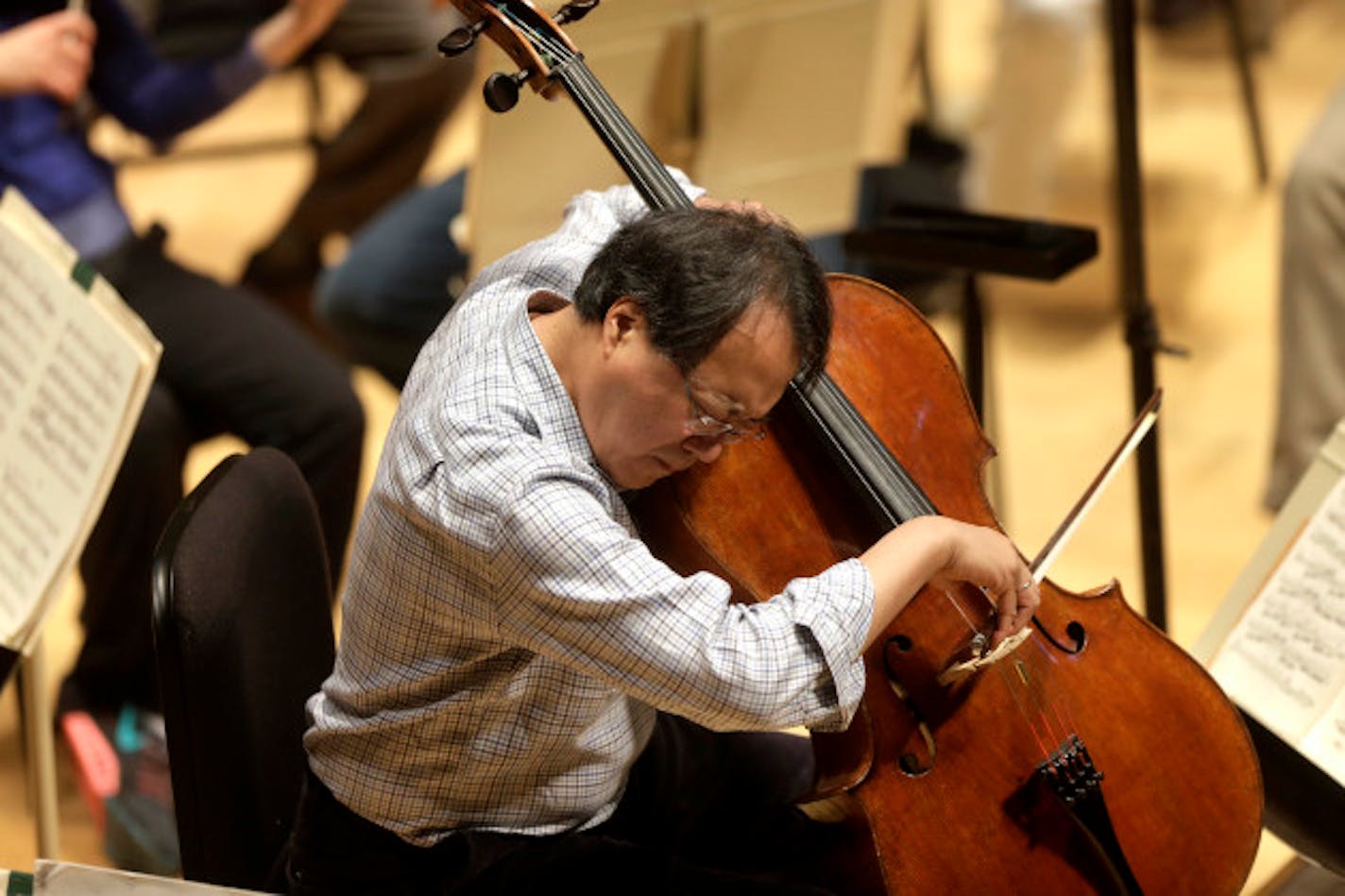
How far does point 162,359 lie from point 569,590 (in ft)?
4.70

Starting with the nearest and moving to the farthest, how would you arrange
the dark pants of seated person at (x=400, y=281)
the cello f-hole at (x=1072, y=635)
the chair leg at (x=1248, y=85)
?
the cello f-hole at (x=1072, y=635) < the dark pants of seated person at (x=400, y=281) < the chair leg at (x=1248, y=85)

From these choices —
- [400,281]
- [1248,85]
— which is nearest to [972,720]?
[400,281]

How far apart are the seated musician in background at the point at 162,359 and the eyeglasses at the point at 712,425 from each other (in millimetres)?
1338

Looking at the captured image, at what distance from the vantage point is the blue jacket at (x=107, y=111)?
→ 8.17 feet

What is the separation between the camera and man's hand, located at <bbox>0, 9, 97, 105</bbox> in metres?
2.38

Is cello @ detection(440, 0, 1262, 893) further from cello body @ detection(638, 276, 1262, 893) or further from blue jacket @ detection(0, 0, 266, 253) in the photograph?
blue jacket @ detection(0, 0, 266, 253)

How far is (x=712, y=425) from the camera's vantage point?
1.42 meters

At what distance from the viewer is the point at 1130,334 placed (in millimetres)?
2359

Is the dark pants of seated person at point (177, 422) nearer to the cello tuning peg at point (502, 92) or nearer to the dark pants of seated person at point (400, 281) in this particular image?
the dark pants of seated person at point (400, 281)

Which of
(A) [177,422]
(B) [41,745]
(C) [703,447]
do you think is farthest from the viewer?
(A) [177,422]

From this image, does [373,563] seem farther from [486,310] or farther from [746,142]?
[746,142]

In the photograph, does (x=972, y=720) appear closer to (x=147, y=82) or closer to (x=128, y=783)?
(x=128, y=783)

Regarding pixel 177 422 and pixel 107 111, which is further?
pixel 107 111

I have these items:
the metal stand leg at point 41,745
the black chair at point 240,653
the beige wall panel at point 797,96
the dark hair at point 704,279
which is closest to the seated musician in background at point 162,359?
the metal stand leg at point 41,745
